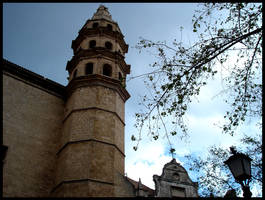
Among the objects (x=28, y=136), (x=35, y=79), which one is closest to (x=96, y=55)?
(x=35, y=79)

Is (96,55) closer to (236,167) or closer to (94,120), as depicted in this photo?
(94,120)

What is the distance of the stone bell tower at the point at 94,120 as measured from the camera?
40.0 ft

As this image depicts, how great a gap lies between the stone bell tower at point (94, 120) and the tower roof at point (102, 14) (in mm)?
1753

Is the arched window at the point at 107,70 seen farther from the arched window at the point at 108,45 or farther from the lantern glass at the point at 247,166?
the lantern glass at the point at 247,166

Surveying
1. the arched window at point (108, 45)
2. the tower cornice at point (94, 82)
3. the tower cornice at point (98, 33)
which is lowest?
the tower cornice at point (94, 82)

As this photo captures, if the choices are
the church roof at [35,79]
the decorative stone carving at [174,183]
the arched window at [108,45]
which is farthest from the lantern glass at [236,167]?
the arched window at [108,45]

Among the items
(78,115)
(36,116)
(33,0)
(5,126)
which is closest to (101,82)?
(78,115)

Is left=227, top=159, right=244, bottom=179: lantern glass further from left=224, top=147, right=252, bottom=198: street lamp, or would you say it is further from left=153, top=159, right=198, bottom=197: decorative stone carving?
left=153, top=159, right=198, bottom=197: decorative stone carving

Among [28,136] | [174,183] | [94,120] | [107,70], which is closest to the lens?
[28,136]

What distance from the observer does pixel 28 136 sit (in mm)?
13352

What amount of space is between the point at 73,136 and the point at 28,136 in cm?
205

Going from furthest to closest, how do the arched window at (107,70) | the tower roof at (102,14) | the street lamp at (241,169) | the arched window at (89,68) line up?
1. the tower roof at (102,14)
2. the arched window at (89,68)
3. the arched window at (107,70)
4. the street lamp at (241,169)

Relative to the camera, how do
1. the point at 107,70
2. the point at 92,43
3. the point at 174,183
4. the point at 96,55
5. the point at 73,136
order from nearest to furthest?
the point at 73,136 → the point at 174,183 → the point at 96,55 → the point at 107,70 → the point at 92,43

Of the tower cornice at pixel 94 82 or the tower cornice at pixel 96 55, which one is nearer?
the tower cornice at pixel 94 82
